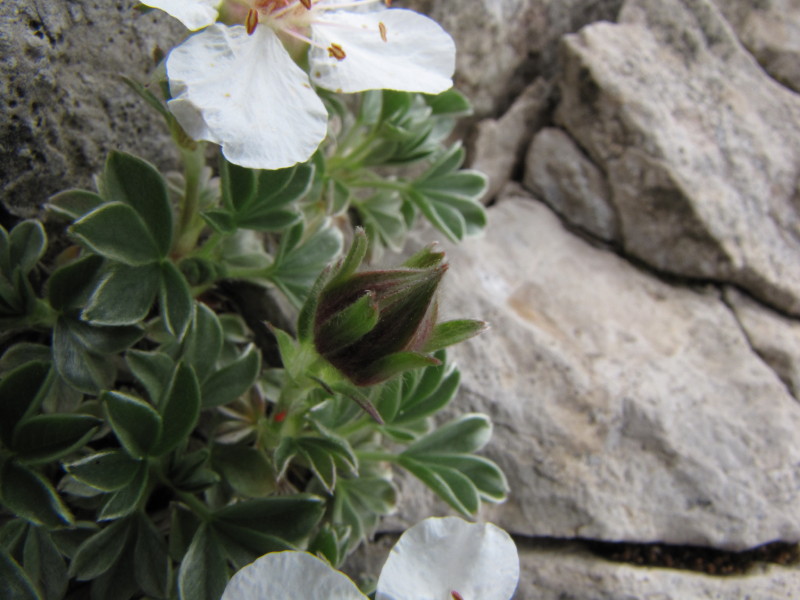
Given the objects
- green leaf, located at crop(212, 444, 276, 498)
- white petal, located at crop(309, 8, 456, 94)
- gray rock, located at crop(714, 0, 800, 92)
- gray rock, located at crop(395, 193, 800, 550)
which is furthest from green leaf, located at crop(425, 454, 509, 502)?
gray rock, located at crop(714, 0, 800, 92)

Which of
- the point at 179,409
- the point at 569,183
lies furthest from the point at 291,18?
the point at 569,183

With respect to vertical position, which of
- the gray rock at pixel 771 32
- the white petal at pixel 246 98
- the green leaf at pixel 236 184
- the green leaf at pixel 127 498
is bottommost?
the green leaf at pixel 127 498

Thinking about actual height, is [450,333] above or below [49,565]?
above

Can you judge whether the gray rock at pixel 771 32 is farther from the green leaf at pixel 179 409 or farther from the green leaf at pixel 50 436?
the green leaf at pixel 50 436

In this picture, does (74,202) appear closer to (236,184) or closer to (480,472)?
(236,184)

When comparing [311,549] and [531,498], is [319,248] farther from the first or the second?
[531,498]

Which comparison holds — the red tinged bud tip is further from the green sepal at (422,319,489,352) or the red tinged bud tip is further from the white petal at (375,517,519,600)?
the white petal at (375,517,519,600)

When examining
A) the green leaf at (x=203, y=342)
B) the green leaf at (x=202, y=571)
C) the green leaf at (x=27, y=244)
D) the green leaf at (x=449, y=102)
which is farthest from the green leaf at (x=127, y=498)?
the green leaf at (x=449, y=102)
